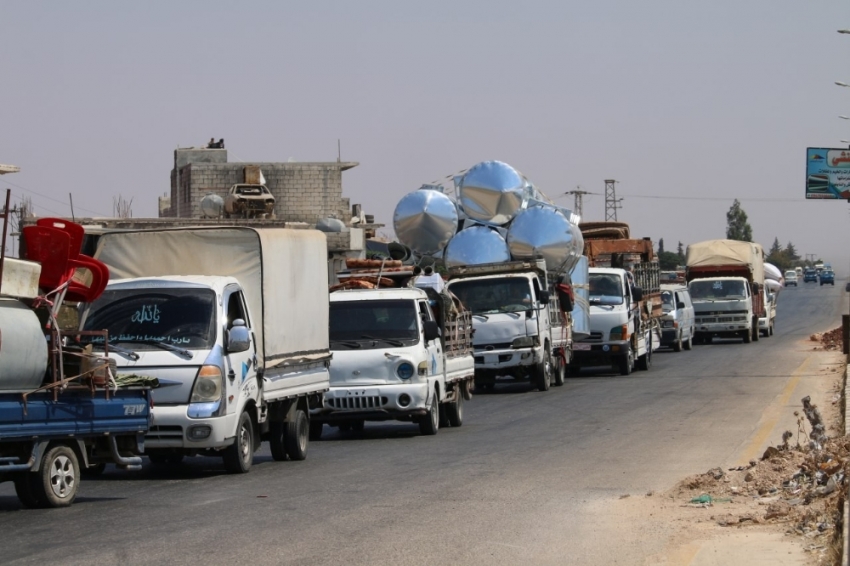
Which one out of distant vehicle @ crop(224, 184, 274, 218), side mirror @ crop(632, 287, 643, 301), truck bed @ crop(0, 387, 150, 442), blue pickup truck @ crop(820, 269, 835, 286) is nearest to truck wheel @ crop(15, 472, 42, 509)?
truck bed @ crop(0, 387, 150, 442)

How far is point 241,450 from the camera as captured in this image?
13.4 metres

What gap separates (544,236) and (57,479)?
61.7 feet

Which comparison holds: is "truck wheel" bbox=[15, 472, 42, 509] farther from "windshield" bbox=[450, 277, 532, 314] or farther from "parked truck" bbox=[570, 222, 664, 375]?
"parked truck" bbox=[570, 222, 664, 375]

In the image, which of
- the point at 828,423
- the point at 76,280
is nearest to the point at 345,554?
the point at 76,280

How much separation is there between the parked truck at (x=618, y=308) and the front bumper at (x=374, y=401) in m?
15.3

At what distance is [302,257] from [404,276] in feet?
19.6

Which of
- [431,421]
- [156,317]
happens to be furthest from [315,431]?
[156,317]

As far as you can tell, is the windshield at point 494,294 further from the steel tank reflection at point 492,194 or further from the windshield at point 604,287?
the windshield at point 604,287

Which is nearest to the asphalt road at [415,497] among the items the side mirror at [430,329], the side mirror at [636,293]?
the side mirror at [430,329]

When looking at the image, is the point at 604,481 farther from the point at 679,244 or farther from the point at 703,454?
the point at 679,244

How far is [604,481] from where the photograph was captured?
1242cm

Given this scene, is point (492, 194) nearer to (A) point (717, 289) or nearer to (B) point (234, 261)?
(B) point (234, 261)

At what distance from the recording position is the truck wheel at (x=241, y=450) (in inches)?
521

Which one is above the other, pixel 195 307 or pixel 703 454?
pixel 195 307
